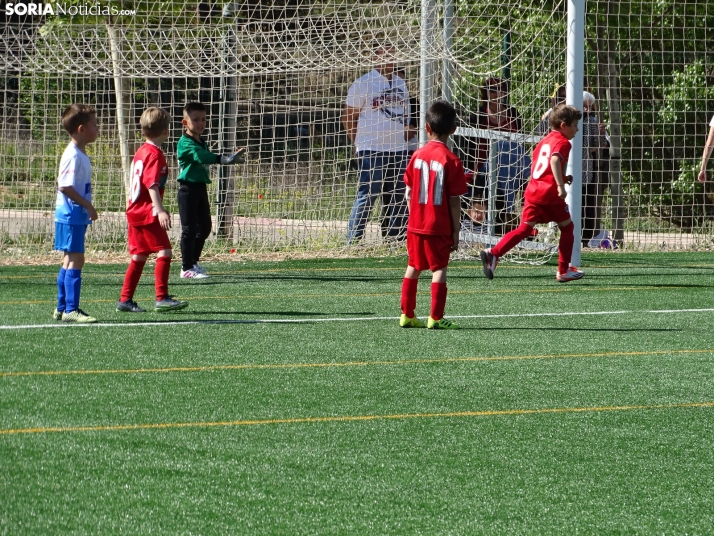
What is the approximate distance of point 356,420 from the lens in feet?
15.5

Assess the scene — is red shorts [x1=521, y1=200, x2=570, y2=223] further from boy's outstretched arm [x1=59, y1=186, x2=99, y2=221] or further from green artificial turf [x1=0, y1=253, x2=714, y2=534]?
boy's outstretched arm [x1=59, y1=186, x2=99, y2=221]

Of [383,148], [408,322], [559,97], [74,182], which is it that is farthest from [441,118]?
[559,97]

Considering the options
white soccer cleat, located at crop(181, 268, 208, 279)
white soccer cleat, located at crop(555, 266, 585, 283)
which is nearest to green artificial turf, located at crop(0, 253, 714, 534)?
white soccer cleat, located at crop(555, 266, 585, 283)

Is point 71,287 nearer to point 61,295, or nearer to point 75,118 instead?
point 61,295

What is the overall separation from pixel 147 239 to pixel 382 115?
19.3 ft

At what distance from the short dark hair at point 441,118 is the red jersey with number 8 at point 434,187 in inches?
4.1

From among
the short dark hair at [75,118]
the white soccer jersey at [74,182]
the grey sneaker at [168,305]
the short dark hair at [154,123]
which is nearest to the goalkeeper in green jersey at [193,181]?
the short dark hair at [154,123]

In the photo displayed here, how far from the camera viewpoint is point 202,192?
10.2 metres

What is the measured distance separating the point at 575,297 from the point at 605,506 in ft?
18.2

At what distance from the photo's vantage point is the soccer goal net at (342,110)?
12.7 m

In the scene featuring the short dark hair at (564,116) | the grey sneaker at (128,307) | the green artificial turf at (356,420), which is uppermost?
the short dark hair at (564,116)

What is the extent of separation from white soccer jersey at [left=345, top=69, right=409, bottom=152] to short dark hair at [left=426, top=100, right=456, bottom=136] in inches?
219

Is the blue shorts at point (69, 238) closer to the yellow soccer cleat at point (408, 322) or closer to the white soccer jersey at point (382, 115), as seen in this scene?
the yellow soccer cleat at point (408, 322)

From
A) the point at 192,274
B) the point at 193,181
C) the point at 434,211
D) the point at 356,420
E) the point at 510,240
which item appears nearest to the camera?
the point at 356,420
